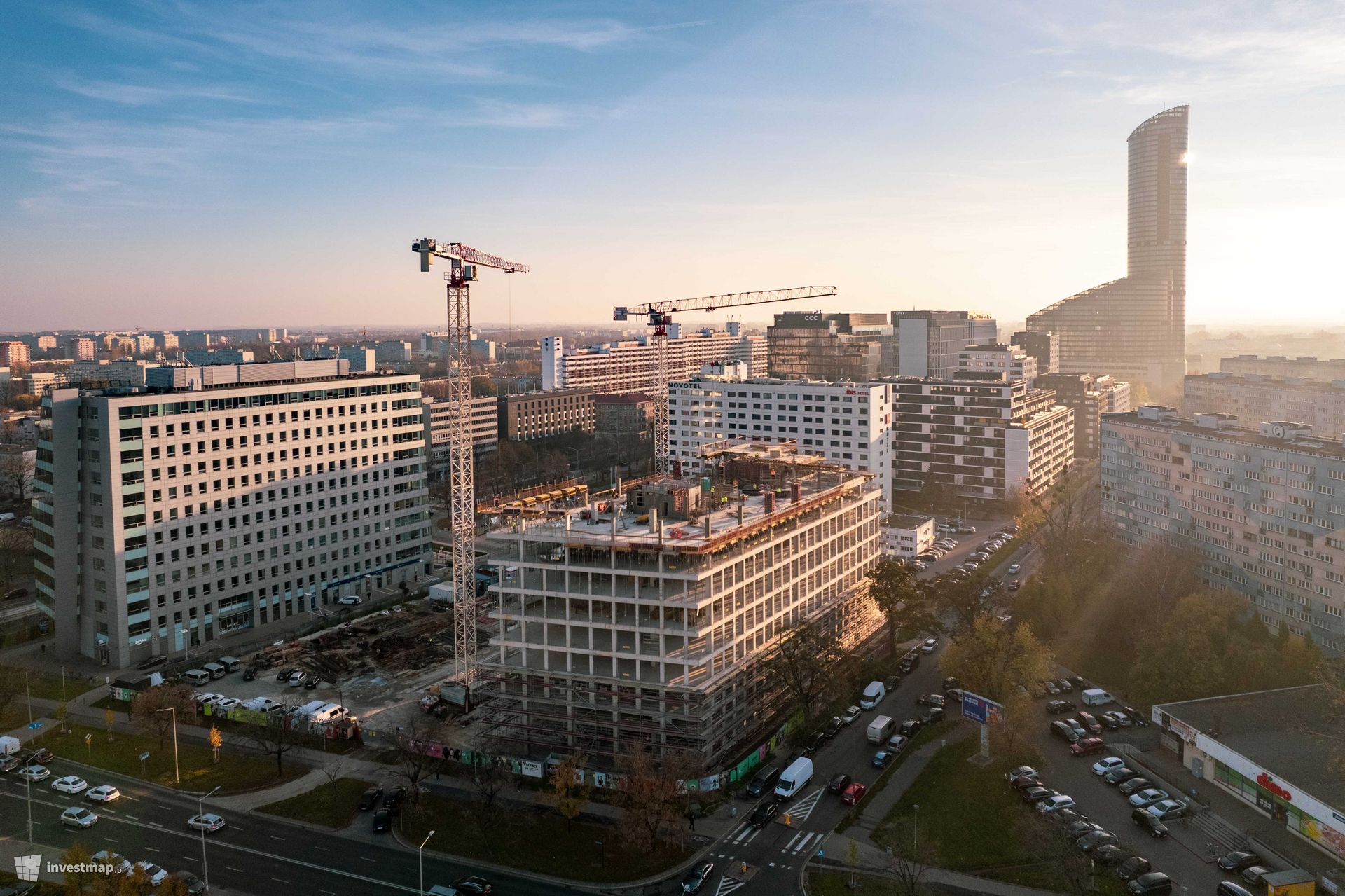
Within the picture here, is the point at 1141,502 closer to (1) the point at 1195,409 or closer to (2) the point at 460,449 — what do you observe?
(2) the point at 460,449

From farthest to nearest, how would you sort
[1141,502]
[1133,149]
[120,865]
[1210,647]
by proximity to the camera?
[1133,149]
[1141,502]
[1210,647]
[120,865]

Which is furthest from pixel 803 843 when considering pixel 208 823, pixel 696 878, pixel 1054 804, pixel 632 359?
pixel 632 359

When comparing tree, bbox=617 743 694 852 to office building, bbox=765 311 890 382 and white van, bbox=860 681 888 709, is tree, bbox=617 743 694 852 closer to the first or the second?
white van, bbox=860 681 888 709

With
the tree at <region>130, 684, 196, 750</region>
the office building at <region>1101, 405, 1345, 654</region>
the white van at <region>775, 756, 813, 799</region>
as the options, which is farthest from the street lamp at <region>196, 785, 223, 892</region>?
the office building at <region>1101, 405, 1345, 654</region>

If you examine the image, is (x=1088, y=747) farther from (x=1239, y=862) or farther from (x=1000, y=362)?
(x=1000, y=362)

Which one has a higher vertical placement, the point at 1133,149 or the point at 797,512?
the point at 1133,149

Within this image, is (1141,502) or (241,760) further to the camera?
(1141,502)

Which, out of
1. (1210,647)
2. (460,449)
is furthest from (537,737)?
(1210,647)
